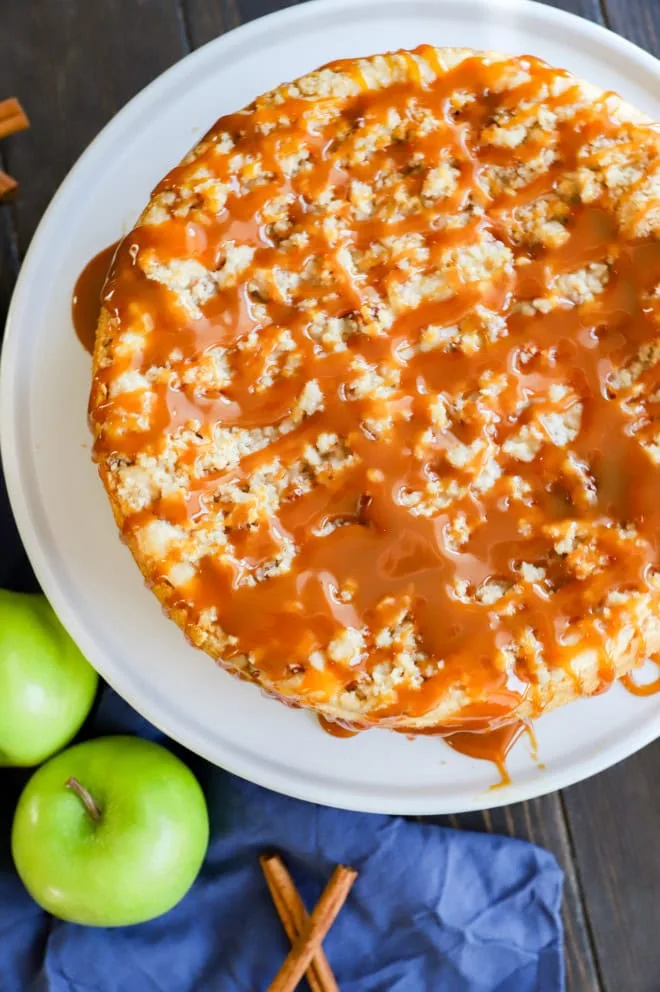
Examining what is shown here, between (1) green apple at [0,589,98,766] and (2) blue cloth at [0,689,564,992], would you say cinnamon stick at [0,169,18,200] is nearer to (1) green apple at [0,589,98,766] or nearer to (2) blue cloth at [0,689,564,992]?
(1) green apple at [0,589,98,766]

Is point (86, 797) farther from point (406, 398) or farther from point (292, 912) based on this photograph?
point (406, 398)

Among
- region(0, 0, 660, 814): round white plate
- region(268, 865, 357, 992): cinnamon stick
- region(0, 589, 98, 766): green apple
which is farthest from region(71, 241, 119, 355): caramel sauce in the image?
region(268, 865, 357, 992): cinnamon stick

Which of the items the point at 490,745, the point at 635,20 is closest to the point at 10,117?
the point at 635,20

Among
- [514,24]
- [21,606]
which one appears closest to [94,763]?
[21,606]

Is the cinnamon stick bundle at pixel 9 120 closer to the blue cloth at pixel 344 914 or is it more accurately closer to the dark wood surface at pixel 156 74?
the dark wood surface at pixel 156 74

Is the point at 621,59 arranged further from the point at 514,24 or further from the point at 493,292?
the point at 493,292

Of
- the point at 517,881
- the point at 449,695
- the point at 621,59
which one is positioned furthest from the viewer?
the point at 517,881
